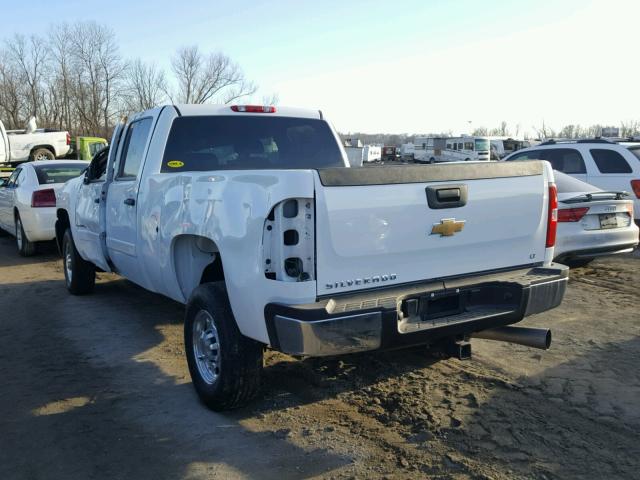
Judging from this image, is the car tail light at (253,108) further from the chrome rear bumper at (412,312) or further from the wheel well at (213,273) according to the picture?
the chrome rear bumper at (412,312)

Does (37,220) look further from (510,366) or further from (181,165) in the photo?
(510,366)

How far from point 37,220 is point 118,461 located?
789 cm

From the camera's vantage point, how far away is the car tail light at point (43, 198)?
1023 centimetres

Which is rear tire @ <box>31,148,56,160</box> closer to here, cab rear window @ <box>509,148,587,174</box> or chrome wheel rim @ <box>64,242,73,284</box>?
chrome wheel rim @ <box>64,242,73,284</box>

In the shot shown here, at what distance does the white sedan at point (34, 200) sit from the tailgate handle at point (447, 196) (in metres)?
8.47

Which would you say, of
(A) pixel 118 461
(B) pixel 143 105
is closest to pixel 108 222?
(A) pixel 118 461

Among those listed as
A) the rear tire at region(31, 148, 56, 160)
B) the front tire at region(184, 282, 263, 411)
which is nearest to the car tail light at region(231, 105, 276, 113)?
the front tire at region(184, 282, 263, 411)

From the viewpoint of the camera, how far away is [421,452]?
11.2ft

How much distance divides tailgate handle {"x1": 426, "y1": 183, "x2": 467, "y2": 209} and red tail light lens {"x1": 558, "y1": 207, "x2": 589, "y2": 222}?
4.30 m

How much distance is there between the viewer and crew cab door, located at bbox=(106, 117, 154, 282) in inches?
203

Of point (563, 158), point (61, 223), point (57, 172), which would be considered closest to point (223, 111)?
point (61, 223)

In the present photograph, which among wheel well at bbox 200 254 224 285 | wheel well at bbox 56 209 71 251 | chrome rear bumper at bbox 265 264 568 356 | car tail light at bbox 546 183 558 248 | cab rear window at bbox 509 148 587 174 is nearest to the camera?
chrome rear bumper at bbox 265 264 568 356

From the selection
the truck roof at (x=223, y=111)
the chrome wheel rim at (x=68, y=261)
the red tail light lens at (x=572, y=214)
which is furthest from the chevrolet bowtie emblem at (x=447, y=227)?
the chrome wheel rim at (x=68, y=261)

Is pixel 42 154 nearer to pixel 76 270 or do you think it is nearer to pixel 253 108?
pixel 76 270
